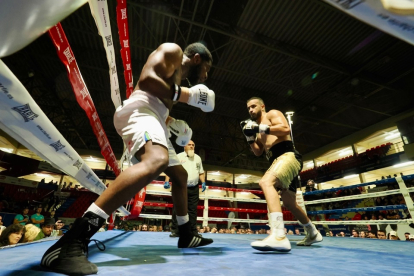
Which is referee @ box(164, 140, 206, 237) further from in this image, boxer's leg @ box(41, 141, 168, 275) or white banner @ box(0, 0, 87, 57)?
white banner @ box(0, 0, 87, 57)

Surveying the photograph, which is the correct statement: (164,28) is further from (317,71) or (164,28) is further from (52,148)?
(52,148)

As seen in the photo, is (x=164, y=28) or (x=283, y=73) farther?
(x=283, y=73)

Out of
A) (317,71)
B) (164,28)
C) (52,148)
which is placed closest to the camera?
(52,148)

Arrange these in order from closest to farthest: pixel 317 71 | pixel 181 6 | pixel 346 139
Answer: pixel 181 6, pixel 317 71, pixel 346 139

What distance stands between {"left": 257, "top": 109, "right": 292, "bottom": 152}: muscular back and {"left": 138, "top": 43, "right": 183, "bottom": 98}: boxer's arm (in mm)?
1215

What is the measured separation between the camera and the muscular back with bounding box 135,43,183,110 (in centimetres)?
130

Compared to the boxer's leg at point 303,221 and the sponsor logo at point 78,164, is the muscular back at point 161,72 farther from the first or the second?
the boxer's leg at point 303,221

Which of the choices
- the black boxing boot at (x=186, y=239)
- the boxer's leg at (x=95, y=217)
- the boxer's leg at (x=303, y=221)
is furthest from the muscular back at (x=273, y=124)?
the boxer's leg at (x=95, y=217)

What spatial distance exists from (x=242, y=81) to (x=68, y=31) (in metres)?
6.67

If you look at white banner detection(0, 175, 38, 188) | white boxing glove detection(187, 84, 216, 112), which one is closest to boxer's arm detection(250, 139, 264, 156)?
white boxing glove detection(187, 84, 216, 112)

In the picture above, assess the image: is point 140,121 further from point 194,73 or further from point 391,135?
point 391,135

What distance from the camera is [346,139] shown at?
14.6m

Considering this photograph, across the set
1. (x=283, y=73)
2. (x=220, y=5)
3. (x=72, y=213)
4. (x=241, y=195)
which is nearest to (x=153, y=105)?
(x=220, y=5)

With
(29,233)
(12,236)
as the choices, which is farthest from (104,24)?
(29,233)
